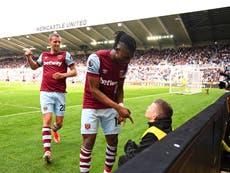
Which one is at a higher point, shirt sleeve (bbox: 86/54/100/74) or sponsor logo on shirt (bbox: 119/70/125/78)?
shirt sleeve (bbox: 86/54/100/74)

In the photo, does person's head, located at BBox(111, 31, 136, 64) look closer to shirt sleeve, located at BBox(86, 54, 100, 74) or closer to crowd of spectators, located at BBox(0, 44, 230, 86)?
shirt sleeve, located at BBox(86, 54, 100, 74)

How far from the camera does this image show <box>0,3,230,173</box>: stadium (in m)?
1.99

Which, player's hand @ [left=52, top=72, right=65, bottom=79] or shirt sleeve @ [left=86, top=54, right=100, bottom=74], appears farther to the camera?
player's hand @ [left=52, top=72, right=65, bottom=79]

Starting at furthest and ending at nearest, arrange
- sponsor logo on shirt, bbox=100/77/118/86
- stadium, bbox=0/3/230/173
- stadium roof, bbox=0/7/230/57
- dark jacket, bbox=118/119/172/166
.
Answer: stadium roof, bbox=0/7/230/57 → sponsor logo on shirt, bbox=100/77/118/86 → dark jacket, bbox=118/119/172/166 → stadium, bbox=0/3/230/173

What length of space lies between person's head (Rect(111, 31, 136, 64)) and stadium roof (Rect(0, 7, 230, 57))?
36221 millimetres

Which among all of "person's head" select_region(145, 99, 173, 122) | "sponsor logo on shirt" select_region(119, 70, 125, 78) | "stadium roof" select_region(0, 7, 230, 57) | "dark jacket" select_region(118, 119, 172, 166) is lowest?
"dark jacket" select_region(118, 119, 172, 166)

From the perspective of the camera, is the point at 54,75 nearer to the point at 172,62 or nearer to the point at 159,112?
the point at 159,112

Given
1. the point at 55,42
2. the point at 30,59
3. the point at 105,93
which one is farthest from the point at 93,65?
the point at 30,59

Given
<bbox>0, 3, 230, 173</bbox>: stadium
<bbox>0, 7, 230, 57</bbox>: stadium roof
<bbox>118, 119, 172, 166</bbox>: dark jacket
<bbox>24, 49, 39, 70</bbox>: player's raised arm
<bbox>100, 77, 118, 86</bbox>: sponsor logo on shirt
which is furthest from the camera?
<bbox>0, 7, 230, 57</bbox>: stadium roof

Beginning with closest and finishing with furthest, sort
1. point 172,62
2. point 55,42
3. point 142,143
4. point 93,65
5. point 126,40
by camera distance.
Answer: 1. point 142,143
2. point 126,40
3. point 93,65
4. point 55,42
5. point 172,62

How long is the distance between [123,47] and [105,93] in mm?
687

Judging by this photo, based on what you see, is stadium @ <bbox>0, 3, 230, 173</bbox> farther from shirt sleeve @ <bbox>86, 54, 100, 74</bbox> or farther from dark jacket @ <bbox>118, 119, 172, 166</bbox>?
shirt sleeve @ <bbox>86, 54, 100, 74</bbox>

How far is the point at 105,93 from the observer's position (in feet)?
12.0

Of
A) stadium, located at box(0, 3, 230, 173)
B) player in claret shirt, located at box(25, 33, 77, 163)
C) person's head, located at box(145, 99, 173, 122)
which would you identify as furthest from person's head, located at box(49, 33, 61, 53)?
person's head, located at box(145, 99, 173, 122)
